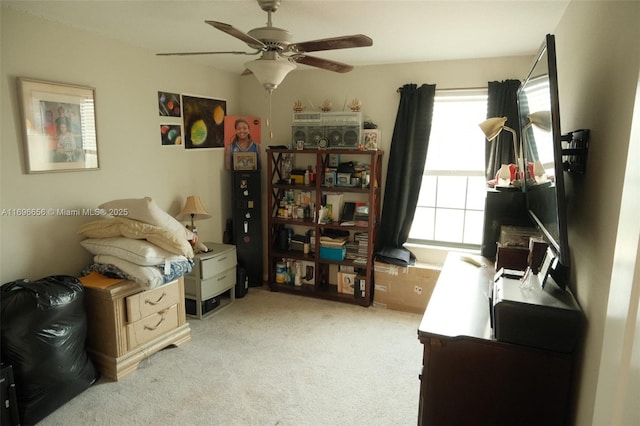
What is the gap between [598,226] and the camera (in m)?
1.26

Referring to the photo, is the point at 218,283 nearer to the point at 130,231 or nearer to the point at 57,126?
the point at 130,231

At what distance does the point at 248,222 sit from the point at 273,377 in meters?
1.88

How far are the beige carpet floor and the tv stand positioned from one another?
84 centimetres

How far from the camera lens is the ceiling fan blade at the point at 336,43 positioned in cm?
185

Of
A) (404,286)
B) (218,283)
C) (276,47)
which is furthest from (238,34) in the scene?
(404,286)

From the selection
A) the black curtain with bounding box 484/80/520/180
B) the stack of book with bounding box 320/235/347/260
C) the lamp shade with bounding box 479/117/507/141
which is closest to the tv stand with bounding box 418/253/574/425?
the lamp shade with bounding box 479/117/507/141

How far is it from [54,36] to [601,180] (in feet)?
10.4

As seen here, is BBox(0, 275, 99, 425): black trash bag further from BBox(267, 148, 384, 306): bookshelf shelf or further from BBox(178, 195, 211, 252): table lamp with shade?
BBox(267, 148, 384, 306): bookshelf shelf

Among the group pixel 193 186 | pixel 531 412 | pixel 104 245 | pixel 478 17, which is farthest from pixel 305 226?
pixel 531 412

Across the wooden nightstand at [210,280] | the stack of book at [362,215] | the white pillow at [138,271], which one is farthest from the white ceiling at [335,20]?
the wooden nightstand at [210,280]

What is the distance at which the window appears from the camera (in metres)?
3.57

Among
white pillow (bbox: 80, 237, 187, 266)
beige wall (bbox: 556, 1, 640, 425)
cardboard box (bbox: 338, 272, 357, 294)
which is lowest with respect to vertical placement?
cardboard box (bbox: 338, 272, 357, 294)

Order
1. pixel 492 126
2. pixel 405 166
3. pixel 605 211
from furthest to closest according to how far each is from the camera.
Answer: pixel 405 166
pixel 492 126
pixel 605 211

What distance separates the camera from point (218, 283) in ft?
11.9
